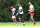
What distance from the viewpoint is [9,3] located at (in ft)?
82.1

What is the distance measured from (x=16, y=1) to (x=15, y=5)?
1.58ft

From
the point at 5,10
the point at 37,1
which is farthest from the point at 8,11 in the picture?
the point at 37,1

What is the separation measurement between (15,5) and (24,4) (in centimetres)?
107

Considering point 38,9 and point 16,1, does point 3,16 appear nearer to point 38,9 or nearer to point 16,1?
point 16,1

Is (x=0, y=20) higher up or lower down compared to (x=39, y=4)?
lower down

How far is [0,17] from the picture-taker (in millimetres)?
25016

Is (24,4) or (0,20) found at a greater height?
(24,4)

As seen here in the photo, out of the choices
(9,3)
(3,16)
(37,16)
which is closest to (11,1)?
(9,3)

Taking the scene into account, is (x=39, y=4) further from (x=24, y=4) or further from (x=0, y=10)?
(x=0, y=10)

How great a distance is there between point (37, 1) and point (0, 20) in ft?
16.0

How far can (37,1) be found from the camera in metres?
24.5

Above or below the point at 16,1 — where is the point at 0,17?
below

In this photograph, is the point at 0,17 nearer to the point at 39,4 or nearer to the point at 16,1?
the point at 16,1

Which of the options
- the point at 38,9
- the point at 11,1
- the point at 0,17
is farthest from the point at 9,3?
the point at 38,9
